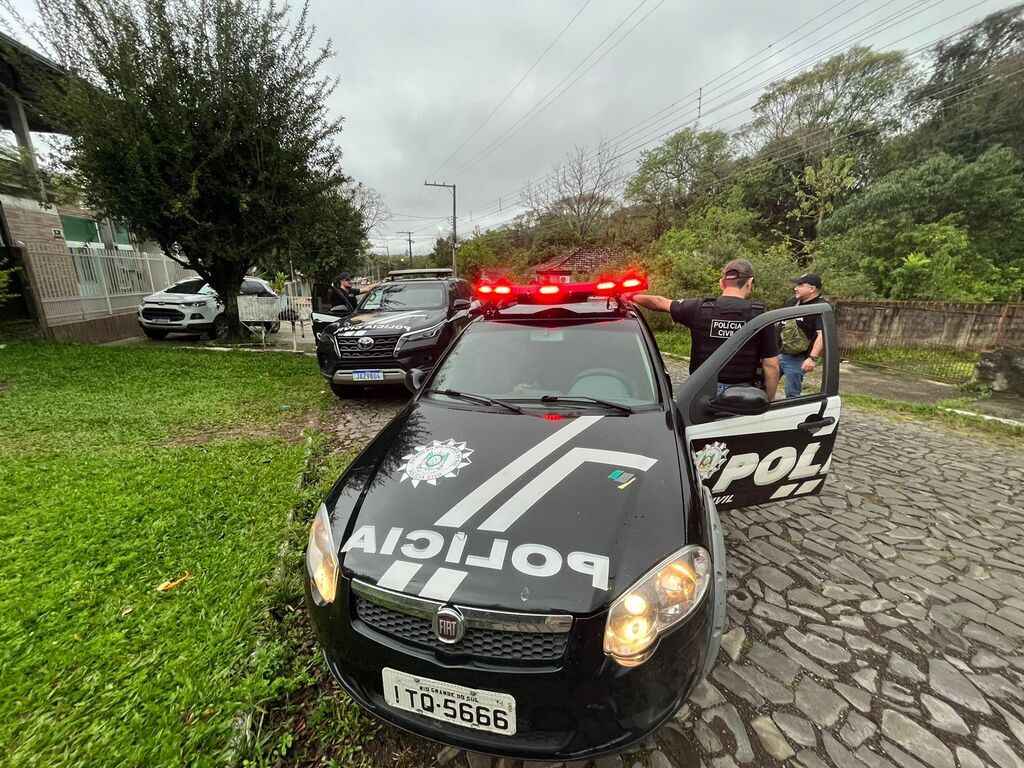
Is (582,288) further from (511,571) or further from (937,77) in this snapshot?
(937,77)

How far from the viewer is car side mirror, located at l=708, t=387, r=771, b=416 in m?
2.19

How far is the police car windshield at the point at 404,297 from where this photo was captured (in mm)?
6514

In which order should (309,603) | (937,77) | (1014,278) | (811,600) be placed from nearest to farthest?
(309,603) → (811,600) → (1014,278) → (937,77)

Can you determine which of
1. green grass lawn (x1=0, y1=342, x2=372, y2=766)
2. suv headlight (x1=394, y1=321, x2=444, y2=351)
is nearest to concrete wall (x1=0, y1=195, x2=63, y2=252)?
green grass lawn (x1=0, y1=342, x2=372, y2=766)

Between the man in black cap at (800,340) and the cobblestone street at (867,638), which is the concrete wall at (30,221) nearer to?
the cobblestone street at (867,638)

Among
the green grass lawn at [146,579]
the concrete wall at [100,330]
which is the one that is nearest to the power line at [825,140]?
the concrete wall at [100,330]

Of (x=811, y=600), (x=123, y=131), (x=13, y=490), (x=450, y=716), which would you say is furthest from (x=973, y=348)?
(x=123, y=131)

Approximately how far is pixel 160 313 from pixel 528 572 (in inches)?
485

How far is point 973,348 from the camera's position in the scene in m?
7.64

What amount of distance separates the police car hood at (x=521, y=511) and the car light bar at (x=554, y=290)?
1273 mm

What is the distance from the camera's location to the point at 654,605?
4.51 ft

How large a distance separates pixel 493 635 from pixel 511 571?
0.63 feet

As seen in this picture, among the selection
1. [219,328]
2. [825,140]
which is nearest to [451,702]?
[219,328]

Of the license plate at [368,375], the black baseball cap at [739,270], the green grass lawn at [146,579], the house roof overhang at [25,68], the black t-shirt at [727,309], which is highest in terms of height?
the house roof overhang at [25,68]
